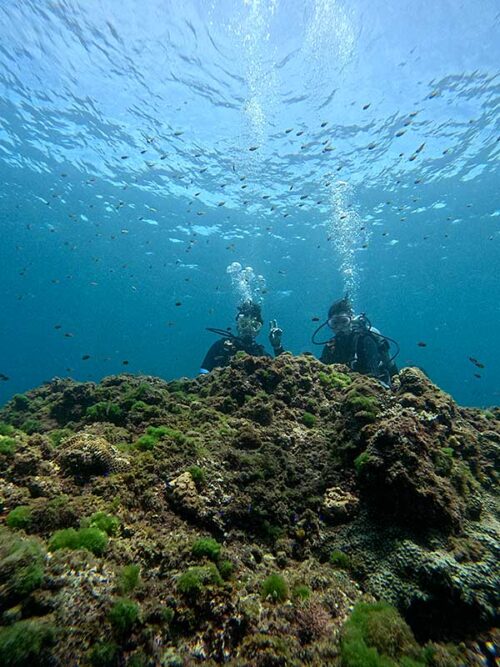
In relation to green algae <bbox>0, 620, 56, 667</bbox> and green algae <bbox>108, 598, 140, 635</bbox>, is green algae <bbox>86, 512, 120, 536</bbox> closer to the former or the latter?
green algae <bbox>108, 598, 140, 635</bbox>

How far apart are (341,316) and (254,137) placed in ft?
59.6

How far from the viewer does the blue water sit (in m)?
16.3

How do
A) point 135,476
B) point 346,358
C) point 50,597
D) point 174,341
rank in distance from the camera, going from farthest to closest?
point 174,341 → point 346,358 → point 135,476 → point 50,597

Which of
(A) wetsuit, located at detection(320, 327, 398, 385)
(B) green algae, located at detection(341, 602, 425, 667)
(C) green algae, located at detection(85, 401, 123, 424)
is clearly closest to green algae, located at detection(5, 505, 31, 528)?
(C) green algae, located at detection(85, 401, 123, 424)

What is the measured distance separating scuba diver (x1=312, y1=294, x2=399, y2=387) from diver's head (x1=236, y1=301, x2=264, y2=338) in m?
2.91

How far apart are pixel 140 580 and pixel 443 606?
2734 mm

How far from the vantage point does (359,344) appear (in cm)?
1105

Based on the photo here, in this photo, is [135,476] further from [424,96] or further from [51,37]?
[424,96]

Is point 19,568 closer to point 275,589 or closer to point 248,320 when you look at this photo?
point 275,589

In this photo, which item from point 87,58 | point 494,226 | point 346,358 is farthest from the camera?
point 494,226

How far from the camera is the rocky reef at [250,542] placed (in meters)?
2.39

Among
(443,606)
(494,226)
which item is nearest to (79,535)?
(443,606)

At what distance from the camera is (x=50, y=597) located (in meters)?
2.30

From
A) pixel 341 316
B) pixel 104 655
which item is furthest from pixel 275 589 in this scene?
pixel 341 316
